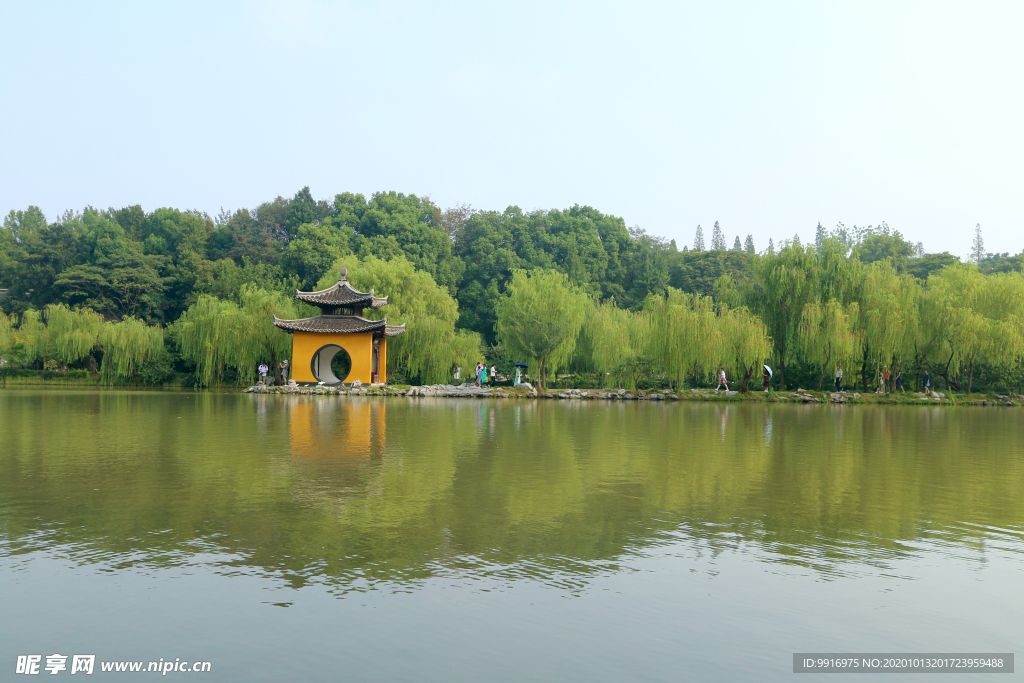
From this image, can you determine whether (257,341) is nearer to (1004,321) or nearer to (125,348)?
(125,348)

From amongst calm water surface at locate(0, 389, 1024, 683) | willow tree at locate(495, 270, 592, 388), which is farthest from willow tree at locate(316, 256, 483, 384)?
calm water surface at locate(0, 389, 1024, 683)

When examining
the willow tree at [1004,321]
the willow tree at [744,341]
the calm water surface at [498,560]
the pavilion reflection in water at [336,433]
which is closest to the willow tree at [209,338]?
the pavilion reflection in water at [336,433]

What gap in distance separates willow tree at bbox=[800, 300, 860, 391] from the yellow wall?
17.4 m

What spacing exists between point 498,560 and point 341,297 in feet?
96.0

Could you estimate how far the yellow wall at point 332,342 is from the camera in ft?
105

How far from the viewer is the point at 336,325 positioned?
32250mm

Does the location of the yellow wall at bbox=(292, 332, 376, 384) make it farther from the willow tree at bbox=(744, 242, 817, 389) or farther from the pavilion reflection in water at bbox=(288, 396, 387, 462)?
the willow tree at bbox=(744, 242, 817, 389)

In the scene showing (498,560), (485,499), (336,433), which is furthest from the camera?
(336,433)

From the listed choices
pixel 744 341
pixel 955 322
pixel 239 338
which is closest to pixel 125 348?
pixel 239 338

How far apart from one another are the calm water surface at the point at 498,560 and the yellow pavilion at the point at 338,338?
68.4 feet

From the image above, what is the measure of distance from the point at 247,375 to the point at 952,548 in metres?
33.8

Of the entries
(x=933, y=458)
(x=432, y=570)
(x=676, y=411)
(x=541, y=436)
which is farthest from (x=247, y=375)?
(x=432, y=570)

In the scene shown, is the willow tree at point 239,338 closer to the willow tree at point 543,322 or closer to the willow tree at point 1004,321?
the willow tree at point 543,322

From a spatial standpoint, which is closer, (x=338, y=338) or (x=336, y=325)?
(x=338, y=338)
